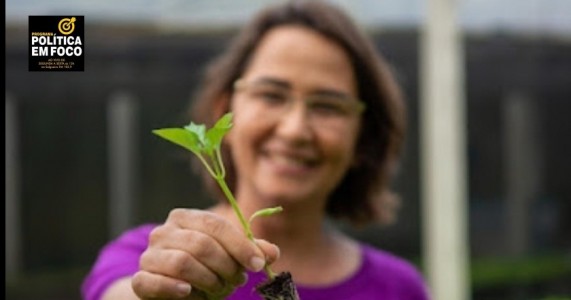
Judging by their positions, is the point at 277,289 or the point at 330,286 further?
the point at 330,286

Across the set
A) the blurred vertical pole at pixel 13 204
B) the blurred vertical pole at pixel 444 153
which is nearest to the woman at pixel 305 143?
the blurred vertical pole at pixel 444 153

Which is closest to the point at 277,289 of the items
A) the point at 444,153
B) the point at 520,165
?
the point at 444,153

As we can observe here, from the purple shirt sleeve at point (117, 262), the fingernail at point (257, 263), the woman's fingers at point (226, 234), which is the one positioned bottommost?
the purple shirt sleeve at point (117, 262)

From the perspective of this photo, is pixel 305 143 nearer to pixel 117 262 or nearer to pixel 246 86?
pixel 246 86

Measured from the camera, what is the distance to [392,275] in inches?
51.2

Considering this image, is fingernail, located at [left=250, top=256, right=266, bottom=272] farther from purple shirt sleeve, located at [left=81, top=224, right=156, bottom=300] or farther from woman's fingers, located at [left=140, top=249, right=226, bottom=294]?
purple shirt sleeve, located at [left=81, top=224, right=156, bottom=300]

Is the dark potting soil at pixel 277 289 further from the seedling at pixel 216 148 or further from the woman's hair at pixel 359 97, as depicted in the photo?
the woman's hair at pixel 359 97

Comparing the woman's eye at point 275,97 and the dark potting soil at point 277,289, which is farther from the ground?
the woman's eye at point 275,97

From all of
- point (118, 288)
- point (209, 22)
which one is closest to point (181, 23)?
point (209, 22)

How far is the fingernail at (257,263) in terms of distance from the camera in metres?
0.63

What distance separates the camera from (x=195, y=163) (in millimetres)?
1452

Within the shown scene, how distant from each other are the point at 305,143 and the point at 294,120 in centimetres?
3

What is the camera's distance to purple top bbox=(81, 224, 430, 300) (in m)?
1.03

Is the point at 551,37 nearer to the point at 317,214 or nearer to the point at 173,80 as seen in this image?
the point at 173,80
